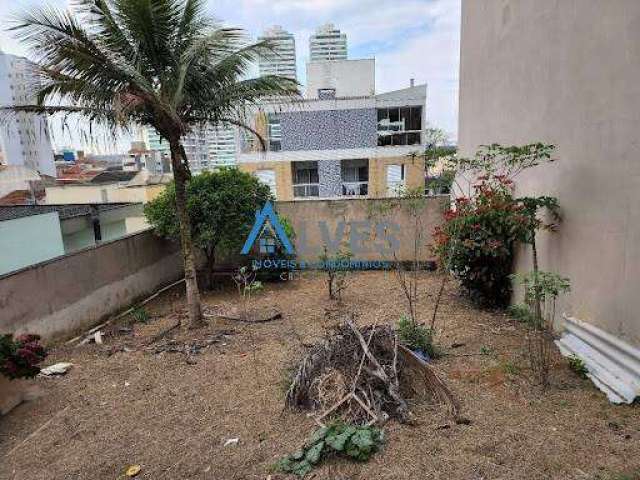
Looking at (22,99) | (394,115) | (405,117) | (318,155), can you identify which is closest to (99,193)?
(318,155)

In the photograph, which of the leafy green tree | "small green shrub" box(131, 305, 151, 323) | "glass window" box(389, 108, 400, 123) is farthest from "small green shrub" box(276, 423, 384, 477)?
"glass window" box(389, 108, 400, 123)

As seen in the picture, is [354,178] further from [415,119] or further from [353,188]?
[415,119]

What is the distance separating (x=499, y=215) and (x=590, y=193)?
1.43m

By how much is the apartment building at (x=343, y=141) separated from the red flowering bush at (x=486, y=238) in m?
14.5

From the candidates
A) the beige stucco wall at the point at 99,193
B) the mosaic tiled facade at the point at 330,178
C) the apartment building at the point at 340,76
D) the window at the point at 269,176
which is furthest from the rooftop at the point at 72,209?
the apartment building at the point at 340,76

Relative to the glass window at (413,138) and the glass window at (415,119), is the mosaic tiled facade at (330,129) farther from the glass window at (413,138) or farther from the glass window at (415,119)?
the glass window at (415,119)

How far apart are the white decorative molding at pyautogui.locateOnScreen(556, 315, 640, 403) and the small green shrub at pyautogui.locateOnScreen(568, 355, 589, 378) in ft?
0.11

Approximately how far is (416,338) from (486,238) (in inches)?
85.1

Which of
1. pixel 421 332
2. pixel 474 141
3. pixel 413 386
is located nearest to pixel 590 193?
pixel 421 332

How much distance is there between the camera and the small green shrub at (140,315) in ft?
24.3

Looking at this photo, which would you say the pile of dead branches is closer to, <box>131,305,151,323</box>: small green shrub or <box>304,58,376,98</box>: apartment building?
<box>131,305,151,323</box>: small green shrub

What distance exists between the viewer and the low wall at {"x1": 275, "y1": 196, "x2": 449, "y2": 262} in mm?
9883

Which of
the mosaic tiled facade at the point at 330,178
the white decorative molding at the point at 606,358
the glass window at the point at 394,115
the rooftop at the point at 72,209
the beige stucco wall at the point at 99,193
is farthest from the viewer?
the mosaic tiled facade at the point at 330,178

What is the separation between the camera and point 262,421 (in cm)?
375
